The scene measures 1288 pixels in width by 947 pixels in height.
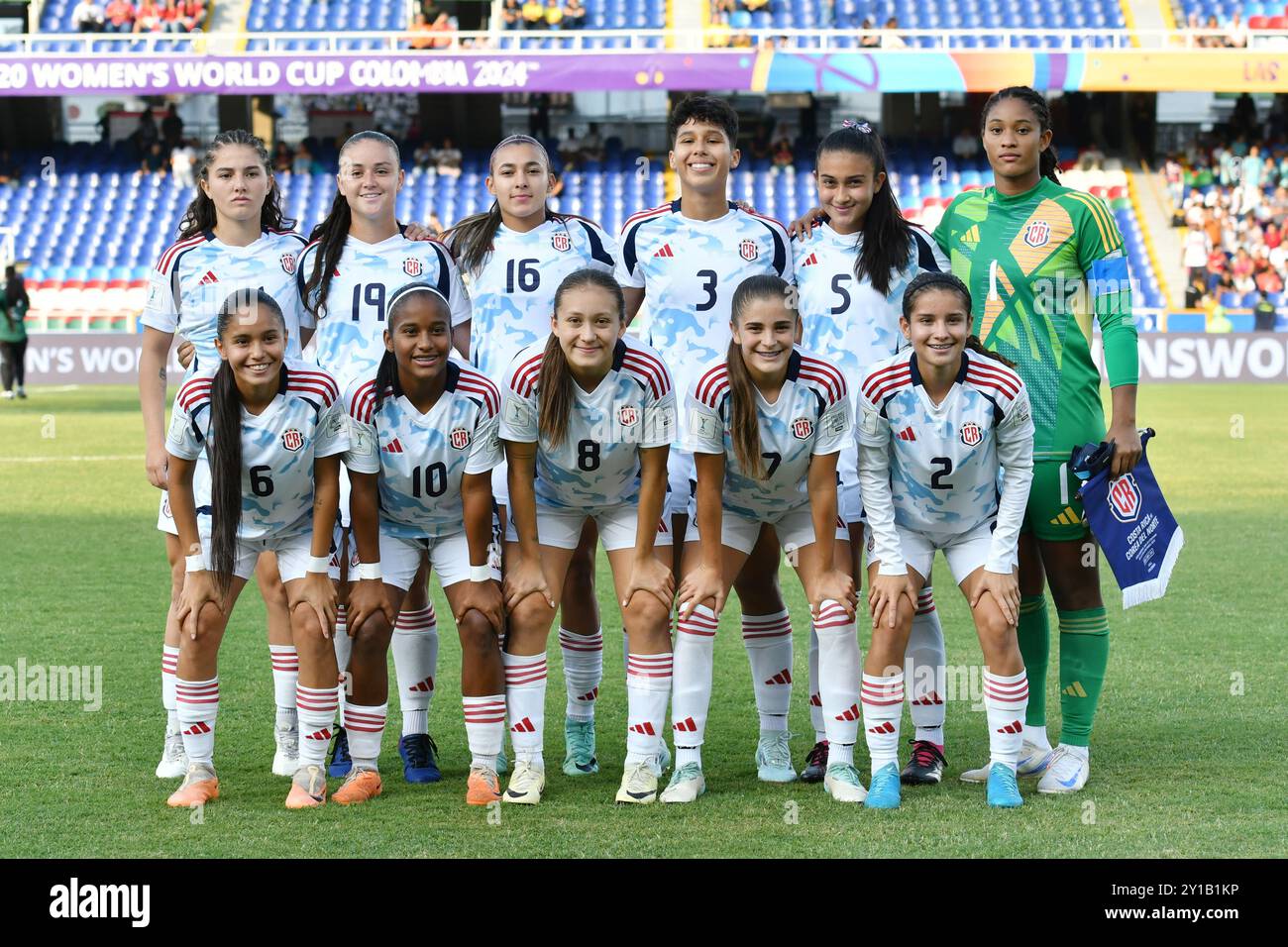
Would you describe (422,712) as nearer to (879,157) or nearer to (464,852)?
(464,852)

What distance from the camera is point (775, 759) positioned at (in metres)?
5.01

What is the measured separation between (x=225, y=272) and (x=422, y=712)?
162 centimetres

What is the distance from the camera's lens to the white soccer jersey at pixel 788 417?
4.67 m

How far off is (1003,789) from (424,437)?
206 cm

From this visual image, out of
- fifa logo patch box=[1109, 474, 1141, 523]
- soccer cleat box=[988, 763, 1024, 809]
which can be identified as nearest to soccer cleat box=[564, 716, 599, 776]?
soccer cleat box=[988, 763, 1024, 809]

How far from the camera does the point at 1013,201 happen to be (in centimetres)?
493

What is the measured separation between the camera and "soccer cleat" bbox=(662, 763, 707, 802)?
464 centimetres

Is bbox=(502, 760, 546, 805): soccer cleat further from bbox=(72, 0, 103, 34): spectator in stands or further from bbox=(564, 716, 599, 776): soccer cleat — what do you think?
bbox=(72, 0, 103, 34): spectator in stands

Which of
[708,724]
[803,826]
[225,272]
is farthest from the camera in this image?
[708,724]

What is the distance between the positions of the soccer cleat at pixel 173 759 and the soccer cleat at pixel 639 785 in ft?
4.75

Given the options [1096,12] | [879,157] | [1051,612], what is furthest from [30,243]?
[879,157]

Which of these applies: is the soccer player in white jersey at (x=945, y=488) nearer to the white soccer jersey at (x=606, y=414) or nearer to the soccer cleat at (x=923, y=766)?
the soccer cleat at (x=923, y=766)

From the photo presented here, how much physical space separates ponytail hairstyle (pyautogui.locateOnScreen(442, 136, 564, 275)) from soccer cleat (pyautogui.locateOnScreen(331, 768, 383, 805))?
174cm

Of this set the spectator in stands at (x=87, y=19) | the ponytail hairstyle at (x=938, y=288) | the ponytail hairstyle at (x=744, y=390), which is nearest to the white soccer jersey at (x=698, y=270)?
the ponytail hairstyle at (x=744, y=390)
